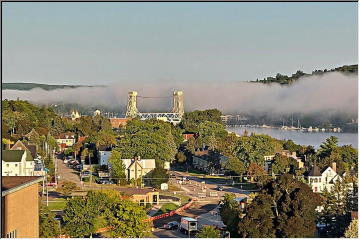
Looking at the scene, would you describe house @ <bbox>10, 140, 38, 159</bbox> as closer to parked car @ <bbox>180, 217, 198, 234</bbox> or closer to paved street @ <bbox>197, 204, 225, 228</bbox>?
paved street @ <bbox>197, 204, 225, 228</bbox>

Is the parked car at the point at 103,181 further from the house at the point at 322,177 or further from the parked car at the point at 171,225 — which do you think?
the parked car at the point at 171,225

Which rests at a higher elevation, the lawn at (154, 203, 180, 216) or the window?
the window

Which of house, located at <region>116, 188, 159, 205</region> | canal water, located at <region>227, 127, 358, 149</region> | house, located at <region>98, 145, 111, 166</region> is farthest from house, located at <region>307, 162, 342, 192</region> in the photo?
canal water, located at <region>227, 127, 358, 149</region>

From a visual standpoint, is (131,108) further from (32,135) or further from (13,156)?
(13,156)

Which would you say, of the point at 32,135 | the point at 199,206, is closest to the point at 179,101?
the point at 32,135

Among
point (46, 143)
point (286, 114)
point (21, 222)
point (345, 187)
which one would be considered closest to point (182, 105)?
point (286, 114)

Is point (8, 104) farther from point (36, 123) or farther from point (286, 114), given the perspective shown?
point (286, 114)
